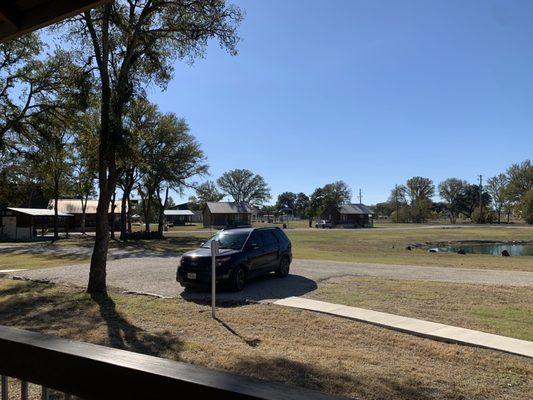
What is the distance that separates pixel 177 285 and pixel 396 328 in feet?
25.4

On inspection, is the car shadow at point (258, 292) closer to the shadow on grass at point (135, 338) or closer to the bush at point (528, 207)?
the shadow on grass at point (135, 338)

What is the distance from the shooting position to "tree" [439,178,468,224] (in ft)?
455

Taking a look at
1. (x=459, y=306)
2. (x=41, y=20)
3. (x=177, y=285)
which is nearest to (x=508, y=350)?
(x=459, y=306)

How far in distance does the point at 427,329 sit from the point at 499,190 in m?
123

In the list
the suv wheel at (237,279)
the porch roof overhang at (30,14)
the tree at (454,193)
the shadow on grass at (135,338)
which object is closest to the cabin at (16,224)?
the suv wheel at (237,279)

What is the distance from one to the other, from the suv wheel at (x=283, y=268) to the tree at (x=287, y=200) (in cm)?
16328

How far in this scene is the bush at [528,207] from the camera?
93256 millimetres

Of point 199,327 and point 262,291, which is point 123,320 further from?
point 262,291

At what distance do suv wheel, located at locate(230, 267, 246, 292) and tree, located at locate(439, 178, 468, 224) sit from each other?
134 metres

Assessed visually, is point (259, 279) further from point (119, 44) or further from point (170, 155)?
point (170, 155)

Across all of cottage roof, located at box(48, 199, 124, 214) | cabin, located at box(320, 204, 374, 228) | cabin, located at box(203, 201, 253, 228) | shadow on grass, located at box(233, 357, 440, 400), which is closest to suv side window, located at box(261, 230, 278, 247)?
shadow on grass, located at box(233, 357, 440, 400)

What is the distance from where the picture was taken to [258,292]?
42.4 feet

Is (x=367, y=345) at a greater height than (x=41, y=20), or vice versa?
(x=41, y=20)

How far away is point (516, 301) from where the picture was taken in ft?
36.5
